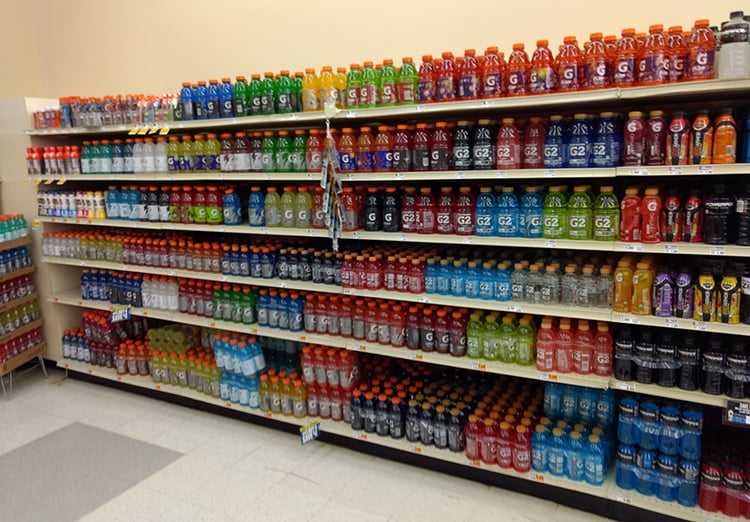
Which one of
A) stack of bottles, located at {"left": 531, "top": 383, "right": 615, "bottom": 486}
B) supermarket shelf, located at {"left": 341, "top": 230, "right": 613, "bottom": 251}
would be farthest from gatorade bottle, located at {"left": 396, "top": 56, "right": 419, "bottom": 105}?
stack of bottles, located at {"left": 531, "top": 383, "right": 615, "bottom": 486}

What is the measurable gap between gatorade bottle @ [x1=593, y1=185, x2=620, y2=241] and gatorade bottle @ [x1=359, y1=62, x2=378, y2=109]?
139 centimetres

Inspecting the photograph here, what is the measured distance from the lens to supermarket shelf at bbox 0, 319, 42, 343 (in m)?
4.45

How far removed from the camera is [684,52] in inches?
94.7

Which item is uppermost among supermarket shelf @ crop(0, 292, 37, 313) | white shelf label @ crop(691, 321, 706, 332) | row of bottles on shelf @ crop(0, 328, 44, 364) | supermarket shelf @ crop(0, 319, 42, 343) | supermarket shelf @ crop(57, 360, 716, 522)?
white shelf label @ crop(691, 321, 706, 332)

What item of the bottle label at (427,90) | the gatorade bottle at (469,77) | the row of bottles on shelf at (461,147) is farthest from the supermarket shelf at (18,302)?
the gatorade bottle at (469,77)

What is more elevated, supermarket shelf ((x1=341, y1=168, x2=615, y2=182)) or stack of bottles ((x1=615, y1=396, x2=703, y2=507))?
supermarket shelf ((x1=341, y1=168, x2=615, y2=182))

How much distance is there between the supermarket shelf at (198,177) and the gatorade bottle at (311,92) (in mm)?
420

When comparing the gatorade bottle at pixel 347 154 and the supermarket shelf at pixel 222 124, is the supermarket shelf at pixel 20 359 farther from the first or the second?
the gatorade bottle at pixel 347 154

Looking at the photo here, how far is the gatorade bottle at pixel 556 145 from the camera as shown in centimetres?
270

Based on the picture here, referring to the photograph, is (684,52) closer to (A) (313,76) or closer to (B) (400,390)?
(A) (313,76)

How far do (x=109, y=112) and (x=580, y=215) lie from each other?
3.68 metres

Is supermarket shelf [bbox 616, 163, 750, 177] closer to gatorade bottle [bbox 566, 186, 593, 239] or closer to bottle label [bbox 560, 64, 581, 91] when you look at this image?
gatorade bottle [bbox 566, 186, 593, 239]

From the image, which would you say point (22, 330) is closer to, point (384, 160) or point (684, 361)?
point (384, 160)

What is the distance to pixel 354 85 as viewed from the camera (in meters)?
3.16
